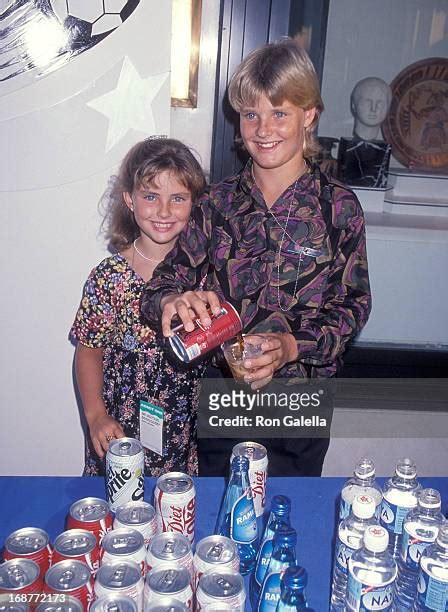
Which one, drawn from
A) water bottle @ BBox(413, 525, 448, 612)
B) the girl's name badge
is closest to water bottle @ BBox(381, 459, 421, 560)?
water bottle @ BBox(413, 525, 448, 612)

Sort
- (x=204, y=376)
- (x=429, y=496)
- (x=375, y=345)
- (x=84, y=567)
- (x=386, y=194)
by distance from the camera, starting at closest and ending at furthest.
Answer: (x=84, y=567)
(x=429, y=496)
(x=204, y=376)
(x=386, y=194)
(x=375, y=345)

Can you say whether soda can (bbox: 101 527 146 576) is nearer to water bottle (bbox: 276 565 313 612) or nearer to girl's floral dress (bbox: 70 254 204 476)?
water bottle (bbox: 276 565 313 612)

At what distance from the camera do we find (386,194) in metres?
2.53

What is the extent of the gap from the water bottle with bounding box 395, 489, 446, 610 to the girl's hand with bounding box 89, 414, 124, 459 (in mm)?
765

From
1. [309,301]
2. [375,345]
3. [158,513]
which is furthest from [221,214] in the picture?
[375,345]

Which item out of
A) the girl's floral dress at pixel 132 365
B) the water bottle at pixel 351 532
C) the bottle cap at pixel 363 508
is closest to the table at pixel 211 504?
the water bottle at pixel 351 532

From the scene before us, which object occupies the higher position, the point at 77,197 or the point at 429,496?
the point at 77,197

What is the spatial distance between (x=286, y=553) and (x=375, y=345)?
1.98 metres

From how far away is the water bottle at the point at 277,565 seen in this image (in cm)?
93

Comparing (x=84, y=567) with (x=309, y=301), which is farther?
(x=309, y=301)

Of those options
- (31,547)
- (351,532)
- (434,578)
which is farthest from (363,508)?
(31,547)

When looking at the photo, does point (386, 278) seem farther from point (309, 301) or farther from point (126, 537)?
point (126, 537)

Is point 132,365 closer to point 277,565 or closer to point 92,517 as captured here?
point 92,517

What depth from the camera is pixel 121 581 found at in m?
0.85
